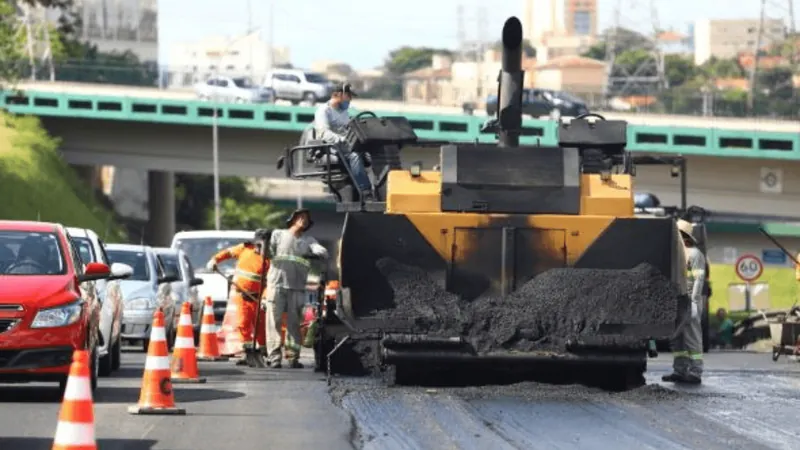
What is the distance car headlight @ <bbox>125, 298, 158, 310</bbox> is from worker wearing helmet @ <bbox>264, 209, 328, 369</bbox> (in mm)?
5373

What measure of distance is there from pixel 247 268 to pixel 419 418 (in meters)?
8.47

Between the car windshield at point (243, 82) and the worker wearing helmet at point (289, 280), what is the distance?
59.6 meters

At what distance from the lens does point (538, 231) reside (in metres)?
17.5

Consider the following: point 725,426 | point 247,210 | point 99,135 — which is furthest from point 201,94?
point 725,426

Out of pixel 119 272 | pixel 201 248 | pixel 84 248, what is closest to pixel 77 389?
pixel 119 272

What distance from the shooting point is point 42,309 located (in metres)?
15.7

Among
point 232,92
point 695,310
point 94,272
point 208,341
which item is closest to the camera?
point 94,272

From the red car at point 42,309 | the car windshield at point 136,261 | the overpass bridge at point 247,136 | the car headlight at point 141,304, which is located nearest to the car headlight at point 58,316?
the red car at point 42,309

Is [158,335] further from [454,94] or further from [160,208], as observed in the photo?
[160,208]

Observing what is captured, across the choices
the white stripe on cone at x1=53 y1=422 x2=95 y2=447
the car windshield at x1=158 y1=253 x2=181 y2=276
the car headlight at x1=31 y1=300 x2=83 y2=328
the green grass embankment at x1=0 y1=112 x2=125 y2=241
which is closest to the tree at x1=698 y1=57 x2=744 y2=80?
the green grass embankment at x1=0 y1=112 x2=125 y2=241

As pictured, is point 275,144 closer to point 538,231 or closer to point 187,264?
point 187,264

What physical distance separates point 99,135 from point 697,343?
2150 inches

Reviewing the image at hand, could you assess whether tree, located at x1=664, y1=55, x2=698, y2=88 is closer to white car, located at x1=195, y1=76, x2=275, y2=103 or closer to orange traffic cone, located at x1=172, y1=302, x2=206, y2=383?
white car, located at x1=195, y1=76, x2=275, y2=103

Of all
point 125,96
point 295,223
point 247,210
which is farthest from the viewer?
point 247,210
